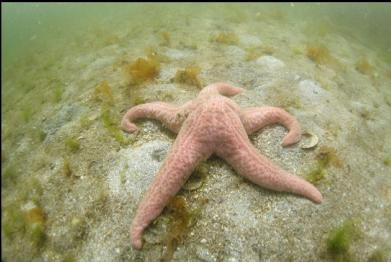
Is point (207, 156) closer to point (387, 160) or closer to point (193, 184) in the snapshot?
point (193, 184)

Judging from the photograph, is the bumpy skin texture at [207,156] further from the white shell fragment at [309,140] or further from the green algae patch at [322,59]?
the green algae patch at [322,59]

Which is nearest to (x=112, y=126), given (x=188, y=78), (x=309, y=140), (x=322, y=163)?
(x=188, y=78)

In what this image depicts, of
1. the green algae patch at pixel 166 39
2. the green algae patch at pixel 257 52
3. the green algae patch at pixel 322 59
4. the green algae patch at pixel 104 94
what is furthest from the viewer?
the green algae patch at pixel 166 39

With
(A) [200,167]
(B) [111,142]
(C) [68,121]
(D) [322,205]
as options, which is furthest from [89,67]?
(D) [322,205]

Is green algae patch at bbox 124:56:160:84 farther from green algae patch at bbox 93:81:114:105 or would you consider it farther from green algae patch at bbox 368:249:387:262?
green algae patch at bbox 368:249:387:262

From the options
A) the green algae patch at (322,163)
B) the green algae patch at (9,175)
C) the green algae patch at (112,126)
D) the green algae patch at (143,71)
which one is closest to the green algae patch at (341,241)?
the green algae patch at (322,163)
